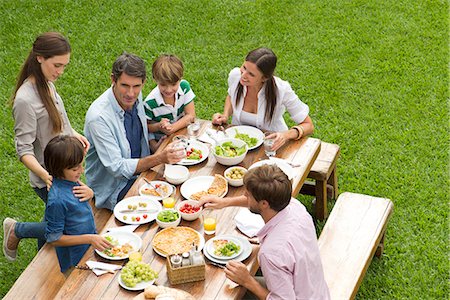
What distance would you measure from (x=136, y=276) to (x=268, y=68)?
84.5 inches

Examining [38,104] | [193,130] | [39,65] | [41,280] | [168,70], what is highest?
[39,65]

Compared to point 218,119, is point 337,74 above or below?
below

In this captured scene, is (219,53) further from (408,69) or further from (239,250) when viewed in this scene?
(239,250)

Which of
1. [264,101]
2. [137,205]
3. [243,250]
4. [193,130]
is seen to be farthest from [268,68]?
[243,250]

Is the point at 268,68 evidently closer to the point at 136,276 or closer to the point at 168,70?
the point at 168,70

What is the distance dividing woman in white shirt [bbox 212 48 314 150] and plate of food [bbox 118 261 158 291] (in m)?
1.66

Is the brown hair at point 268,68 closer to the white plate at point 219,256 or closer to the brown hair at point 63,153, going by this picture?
the white plate at point 219,256

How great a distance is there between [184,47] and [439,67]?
115 inches

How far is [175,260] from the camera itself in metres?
4.50

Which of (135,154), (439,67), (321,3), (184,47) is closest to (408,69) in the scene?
(439,67)

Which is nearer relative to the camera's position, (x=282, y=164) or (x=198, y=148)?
(x=282, y=164)

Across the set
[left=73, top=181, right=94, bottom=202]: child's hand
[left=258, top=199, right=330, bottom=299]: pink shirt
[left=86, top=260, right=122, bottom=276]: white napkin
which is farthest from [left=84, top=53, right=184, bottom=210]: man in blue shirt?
[left=258, top=199, right=330, bottom=299]: pink shirt

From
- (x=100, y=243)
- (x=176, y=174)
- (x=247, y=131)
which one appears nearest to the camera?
(x=100, y=243)

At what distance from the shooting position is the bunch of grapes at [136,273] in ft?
14.8
